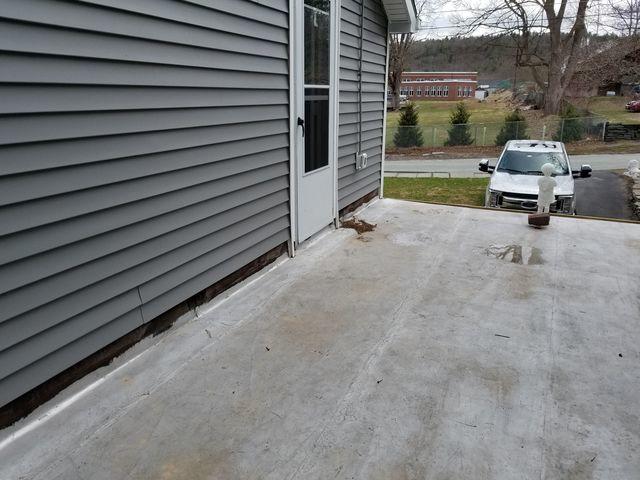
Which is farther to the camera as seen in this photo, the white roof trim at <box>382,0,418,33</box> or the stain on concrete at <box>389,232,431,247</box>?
the white roof trim at <box>382,0,418,33</box>

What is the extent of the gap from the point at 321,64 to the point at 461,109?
1749 centimetres

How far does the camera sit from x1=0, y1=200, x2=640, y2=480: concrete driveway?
70.7 inches

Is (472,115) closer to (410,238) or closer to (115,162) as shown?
(410,238)

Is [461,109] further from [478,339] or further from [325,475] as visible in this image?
[325,475]

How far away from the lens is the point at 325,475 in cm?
174

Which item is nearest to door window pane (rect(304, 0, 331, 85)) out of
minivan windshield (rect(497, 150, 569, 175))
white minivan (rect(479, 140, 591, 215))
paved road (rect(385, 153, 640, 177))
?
white minivan (rect(479, 140, 591, 215))

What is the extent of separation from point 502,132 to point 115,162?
780 inches

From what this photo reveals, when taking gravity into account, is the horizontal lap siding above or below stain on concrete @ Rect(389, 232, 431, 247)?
above

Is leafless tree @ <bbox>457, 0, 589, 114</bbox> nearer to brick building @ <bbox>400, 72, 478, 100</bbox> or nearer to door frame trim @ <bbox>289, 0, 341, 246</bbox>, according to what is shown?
door frame trim @ <bbox>289, 0, 341, 246</bbox>

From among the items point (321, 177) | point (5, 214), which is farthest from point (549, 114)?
point (5, 214)

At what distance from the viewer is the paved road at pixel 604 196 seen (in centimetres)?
916

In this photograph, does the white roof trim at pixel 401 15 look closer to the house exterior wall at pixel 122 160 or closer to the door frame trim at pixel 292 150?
the door frame trim at pixel 292 150

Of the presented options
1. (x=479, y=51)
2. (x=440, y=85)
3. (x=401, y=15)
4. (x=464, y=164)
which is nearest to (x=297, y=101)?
(x=401, y=15)

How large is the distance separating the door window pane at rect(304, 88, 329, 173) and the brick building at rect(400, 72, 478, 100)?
52.6m
